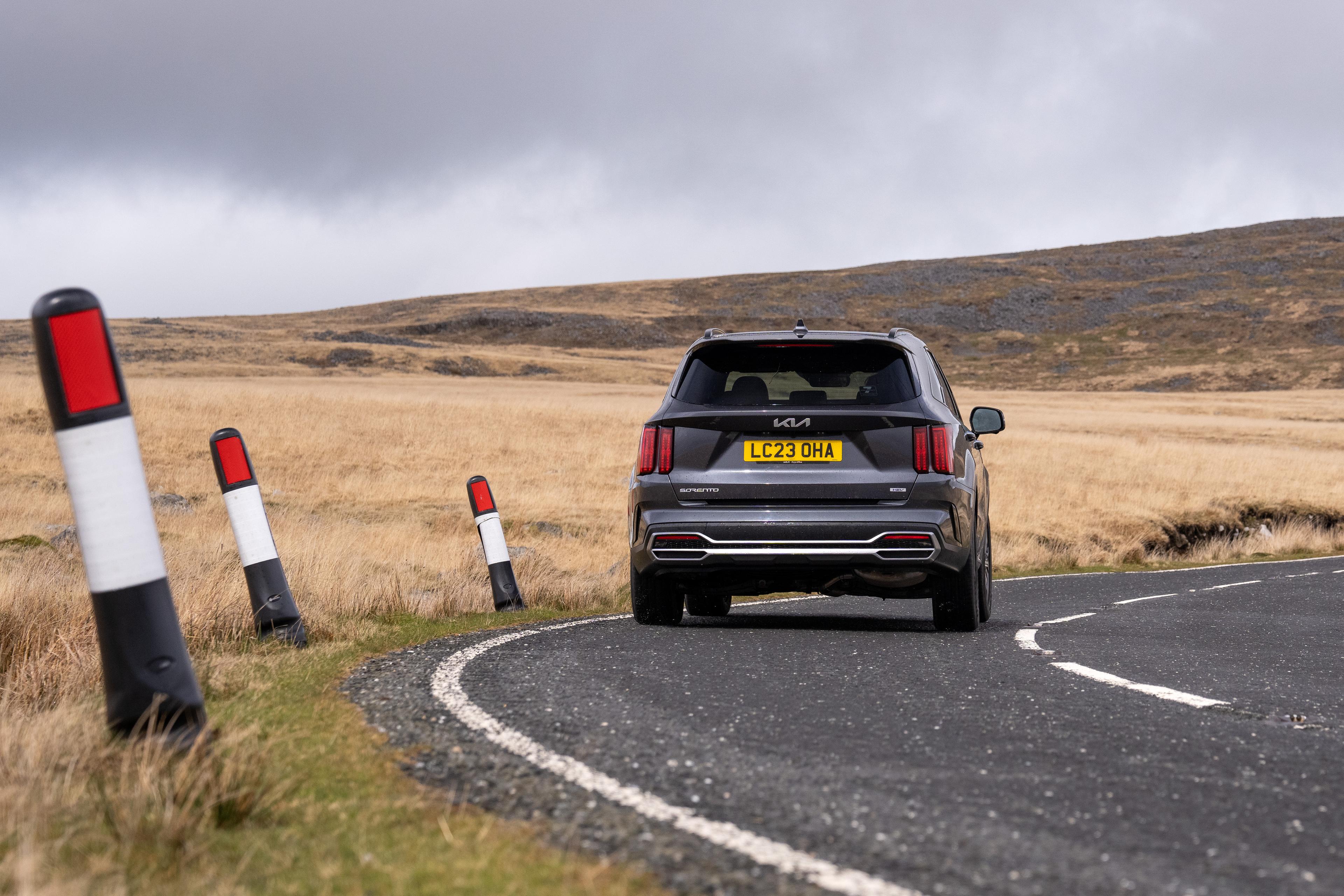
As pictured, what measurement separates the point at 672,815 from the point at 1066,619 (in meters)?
7.22

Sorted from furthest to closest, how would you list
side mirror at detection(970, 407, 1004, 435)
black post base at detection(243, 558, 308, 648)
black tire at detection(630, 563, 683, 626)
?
side mirror at detection(970, 407, 1004, 435)
black tire at detection(630, 563, 683, 626)
black post base at detection(243, 558, 308, 648)

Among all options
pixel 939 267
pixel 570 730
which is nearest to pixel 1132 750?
pixel 570 730

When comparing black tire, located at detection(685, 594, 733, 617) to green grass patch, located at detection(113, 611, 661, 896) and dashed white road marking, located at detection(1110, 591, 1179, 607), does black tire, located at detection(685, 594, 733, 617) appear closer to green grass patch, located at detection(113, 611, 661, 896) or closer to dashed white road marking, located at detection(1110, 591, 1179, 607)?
dashed white road marking, located at detection(1110, 591, 1179, 607)

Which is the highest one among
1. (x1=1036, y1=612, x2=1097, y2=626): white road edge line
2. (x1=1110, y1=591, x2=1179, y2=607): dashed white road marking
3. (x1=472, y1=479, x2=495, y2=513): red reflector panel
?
(x1=472, y1=479, x2=495, y2=513): red reflector panel

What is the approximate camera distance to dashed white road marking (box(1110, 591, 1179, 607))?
39.4 ft

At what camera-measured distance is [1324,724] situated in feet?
16.5

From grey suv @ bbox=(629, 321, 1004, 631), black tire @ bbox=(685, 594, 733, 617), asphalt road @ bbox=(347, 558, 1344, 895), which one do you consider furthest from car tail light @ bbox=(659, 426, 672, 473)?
black tire @ bbox=(685, 594, 733, 617)

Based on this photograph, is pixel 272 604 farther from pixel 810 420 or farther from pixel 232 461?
pixel 810 420

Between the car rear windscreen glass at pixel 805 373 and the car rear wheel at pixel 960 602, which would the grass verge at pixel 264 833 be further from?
the car rear wheel at pixel 960 602

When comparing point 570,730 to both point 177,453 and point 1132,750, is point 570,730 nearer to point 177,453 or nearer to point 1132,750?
Answer: point 1132,750

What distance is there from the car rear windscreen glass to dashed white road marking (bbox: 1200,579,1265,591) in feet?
23.4

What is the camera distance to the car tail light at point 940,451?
26.1ft

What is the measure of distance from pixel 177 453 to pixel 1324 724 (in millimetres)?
22895

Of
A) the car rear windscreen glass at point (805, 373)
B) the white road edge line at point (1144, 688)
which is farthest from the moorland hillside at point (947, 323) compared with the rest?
the white road edge line at point (1144, 688)
